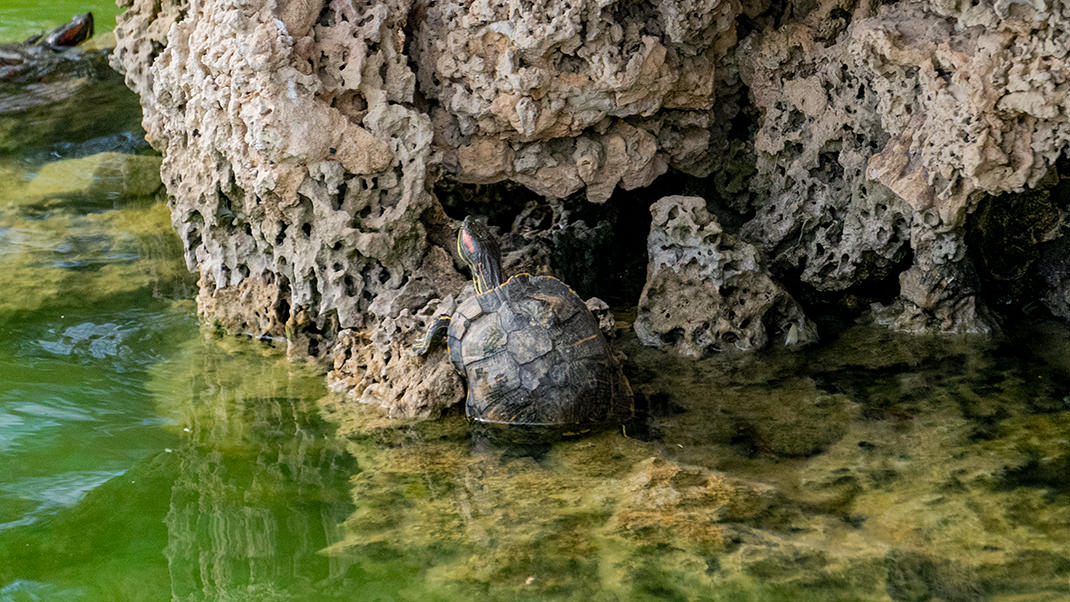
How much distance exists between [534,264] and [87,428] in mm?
2079

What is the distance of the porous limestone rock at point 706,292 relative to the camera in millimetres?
4512

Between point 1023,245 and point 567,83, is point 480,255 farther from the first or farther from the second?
point 1023,245

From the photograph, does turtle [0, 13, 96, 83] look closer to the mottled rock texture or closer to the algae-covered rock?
the algae-covered rock

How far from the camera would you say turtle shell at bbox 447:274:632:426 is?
391cm

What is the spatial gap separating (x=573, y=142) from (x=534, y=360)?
1.32 m

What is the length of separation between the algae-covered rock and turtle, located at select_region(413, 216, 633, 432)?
349 centimetres

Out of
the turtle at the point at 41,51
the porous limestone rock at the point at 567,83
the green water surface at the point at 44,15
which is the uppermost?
the green water surface at the point at 44,15

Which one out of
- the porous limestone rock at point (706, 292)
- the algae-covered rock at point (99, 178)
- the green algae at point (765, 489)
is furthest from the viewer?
the algae-covered rock at point (99, 178)

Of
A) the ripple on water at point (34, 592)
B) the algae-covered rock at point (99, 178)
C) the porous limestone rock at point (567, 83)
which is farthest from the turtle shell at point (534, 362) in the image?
the algae-covered rock at point (99, 178)

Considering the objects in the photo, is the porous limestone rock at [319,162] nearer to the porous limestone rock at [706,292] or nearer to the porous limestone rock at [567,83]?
the porous limestone rock at [567,83]

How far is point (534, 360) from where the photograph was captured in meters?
3.94

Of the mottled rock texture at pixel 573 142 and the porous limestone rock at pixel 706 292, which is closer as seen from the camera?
the mottled rock texture at pixel 573 142

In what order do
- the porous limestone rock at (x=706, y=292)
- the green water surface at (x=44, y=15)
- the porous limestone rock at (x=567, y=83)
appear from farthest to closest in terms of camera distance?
the green water surface at (x=44, y=15)
the porous limestone rock at (x=706, y=292)
the porous limestone rock at (x=567, y=83)

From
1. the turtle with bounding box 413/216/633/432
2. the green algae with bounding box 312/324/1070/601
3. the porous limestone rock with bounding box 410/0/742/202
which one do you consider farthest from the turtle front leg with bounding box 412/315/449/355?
the porous limestone rock with bounding box 410/0/742/202
